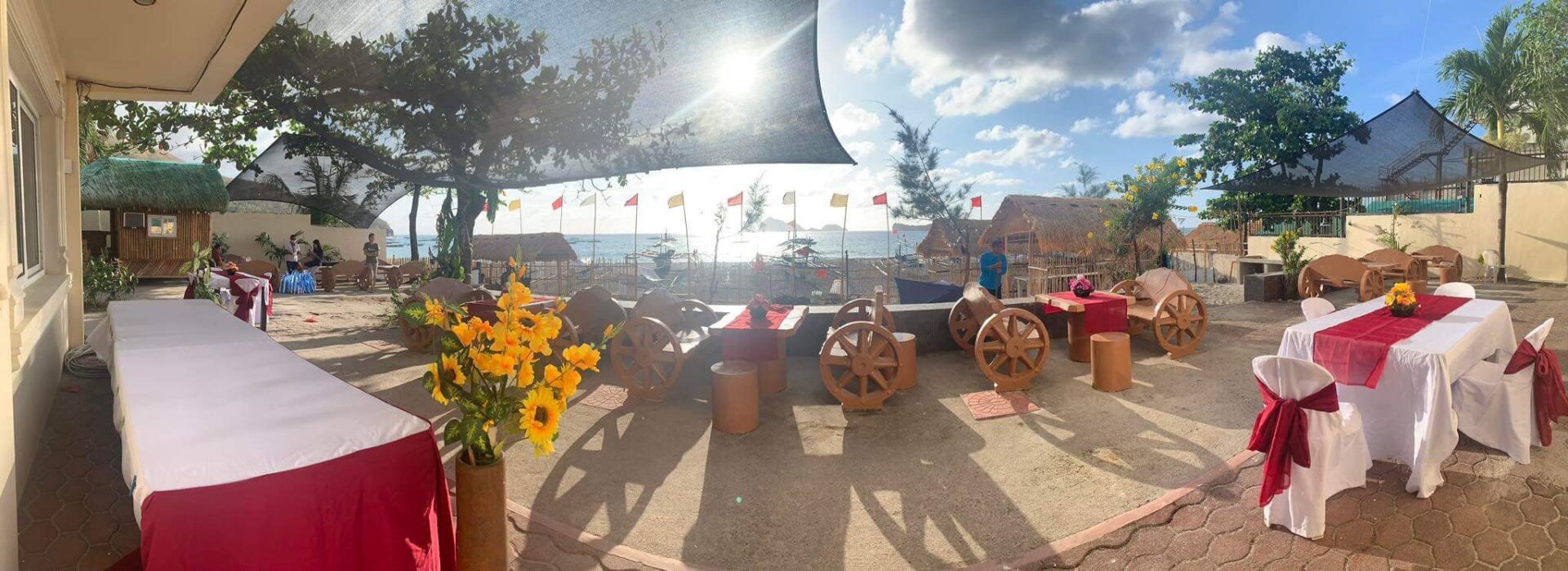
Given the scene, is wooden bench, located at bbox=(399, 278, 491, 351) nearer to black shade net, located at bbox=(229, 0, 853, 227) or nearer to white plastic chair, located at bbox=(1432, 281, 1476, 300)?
black shade net, located at bbox=(229, 0, 853, 227)

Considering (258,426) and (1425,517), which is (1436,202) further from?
(258,426)

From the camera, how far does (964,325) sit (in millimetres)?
5891

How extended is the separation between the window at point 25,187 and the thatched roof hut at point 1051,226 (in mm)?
16282

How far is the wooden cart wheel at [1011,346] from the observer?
4.61 meters

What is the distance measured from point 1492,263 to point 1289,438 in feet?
50.4

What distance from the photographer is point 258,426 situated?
1.65 meters

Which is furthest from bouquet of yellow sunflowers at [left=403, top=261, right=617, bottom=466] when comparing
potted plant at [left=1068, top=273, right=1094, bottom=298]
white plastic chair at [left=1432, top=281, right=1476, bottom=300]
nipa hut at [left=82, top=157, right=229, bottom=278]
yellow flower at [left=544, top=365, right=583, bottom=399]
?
nipa hut at [left=82, top=157, right=229, bottom=278]

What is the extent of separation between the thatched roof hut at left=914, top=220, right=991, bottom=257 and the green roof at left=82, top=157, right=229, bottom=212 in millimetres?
18340

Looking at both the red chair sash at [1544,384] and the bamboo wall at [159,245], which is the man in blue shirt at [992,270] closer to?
the red chair sash at [1544,384]

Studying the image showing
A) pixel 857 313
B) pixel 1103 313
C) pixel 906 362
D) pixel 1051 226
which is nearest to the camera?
pixel 906 362

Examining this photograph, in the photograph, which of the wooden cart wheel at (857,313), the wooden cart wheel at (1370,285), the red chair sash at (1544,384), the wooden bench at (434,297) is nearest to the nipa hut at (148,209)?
the wooden bench at (434,297)

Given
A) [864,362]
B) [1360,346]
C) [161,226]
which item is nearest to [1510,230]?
[1360,346]

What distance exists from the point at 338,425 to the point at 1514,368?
514 cm

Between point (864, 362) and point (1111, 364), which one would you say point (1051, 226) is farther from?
point (864, 362)
